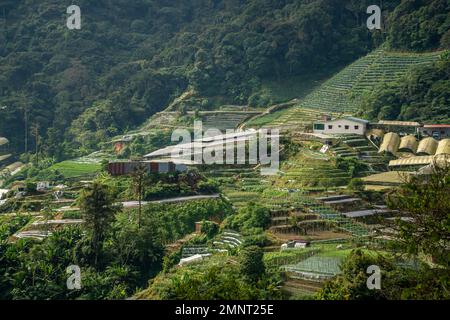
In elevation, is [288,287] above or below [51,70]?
below

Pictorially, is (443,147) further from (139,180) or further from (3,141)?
(3,141)

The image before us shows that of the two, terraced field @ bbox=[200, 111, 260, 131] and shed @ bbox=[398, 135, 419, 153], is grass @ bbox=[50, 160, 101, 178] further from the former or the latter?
shed @ bbox=[398, 135, 419, 153]

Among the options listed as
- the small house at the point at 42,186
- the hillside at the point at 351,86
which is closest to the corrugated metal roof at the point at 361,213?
the hillside at the point at 351,86

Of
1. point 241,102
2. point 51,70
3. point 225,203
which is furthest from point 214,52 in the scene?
point 225,203

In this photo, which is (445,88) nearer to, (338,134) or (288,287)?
(338,134)

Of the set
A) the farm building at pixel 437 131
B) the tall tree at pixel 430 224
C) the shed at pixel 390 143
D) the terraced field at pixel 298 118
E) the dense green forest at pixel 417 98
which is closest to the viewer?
the tall tree at pixel 430 224

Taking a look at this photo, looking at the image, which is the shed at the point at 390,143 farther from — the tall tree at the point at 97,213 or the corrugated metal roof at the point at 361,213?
the tall tree at the point at 97,213

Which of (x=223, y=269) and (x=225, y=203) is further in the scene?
(x=225, y=203)

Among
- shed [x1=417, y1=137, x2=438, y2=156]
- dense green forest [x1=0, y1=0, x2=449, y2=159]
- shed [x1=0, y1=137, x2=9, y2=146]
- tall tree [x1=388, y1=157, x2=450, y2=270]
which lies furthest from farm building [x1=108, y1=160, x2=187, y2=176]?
shed [x1=0, y1=137, x2=9, y2=146]
